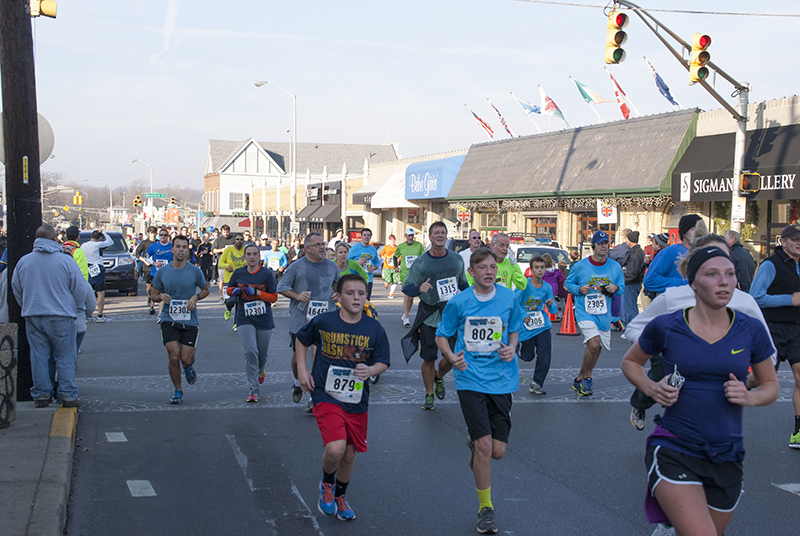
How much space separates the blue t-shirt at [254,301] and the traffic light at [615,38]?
841cm

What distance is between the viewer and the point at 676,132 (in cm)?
2394

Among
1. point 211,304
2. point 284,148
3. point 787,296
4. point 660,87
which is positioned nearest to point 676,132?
Result: point 660,87

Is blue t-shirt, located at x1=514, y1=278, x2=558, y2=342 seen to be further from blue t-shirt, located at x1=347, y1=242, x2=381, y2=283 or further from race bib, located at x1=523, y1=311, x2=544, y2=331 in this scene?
blue t-shirt, located at x1=347, y1=242, x2=381, y2=283

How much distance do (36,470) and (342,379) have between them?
2294 millimetres

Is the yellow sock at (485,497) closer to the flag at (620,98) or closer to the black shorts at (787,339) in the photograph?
the black shorts at (787,339)

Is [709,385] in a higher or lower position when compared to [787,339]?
higher

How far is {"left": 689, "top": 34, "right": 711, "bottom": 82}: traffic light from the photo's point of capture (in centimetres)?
1494

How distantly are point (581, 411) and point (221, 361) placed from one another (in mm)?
5536

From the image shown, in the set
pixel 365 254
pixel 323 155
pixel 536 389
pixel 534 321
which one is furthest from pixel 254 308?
pixel 323 155

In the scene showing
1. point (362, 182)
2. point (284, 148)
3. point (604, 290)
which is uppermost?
point (284, 148)

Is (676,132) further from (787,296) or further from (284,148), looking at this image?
(284,148)

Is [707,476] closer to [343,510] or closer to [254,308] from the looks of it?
[343,510]

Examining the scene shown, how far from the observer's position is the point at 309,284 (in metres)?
8.79

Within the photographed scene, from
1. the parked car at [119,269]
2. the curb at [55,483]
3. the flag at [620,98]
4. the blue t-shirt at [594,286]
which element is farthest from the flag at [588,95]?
the curb at [55,483]
